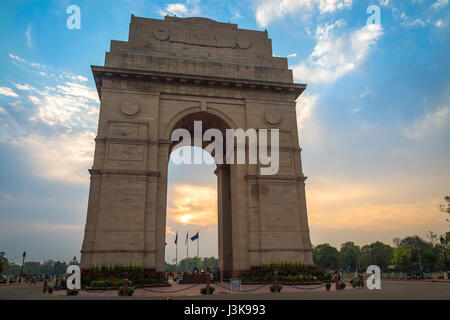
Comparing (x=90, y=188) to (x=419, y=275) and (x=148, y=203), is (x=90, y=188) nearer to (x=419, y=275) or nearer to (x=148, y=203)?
(x=148, y=203)

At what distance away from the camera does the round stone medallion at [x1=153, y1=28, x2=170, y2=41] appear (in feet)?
92.9

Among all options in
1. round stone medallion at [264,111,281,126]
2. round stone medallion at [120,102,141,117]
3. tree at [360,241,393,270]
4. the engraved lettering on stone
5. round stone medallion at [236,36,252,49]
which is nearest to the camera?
the engraved lettering on stone

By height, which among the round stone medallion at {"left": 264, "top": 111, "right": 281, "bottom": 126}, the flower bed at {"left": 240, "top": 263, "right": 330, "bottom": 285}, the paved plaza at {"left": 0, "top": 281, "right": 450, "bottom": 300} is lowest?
the paved plaza at {"left": 0, "top": 281, "right": 450, "bottom": 300}

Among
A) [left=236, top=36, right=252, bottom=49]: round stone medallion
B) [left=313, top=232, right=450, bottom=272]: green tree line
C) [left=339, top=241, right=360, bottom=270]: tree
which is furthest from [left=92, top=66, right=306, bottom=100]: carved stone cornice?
[left=339, top=241, right=360, bottom=270]: tree

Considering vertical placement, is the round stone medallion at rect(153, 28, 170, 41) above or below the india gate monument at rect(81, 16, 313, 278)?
above

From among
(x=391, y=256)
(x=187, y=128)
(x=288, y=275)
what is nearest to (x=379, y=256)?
(x=391, y=256)

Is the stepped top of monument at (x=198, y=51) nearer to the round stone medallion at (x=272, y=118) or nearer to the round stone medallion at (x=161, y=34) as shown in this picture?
the round stone medallion at (x=161, y=34)

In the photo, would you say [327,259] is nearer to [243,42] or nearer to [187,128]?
[187,128]

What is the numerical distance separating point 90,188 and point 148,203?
13.3 ft

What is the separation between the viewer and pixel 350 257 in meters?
111

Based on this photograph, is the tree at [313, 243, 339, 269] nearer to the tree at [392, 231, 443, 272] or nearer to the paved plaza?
the tree at [392, 231, 443, 272]

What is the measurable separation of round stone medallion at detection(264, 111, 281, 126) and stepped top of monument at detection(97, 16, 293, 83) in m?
3.13

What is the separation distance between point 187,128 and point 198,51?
265 inches
